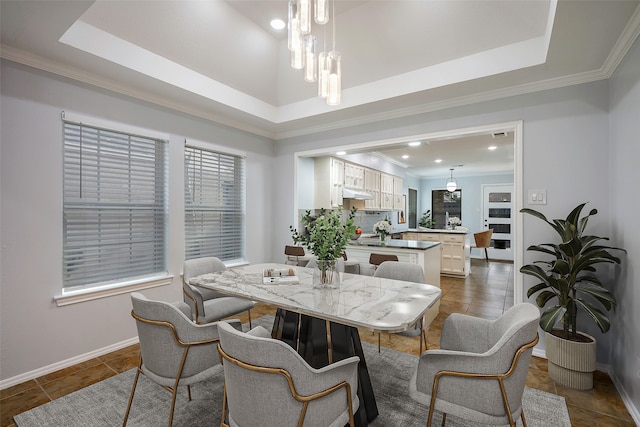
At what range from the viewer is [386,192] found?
727 centimetres

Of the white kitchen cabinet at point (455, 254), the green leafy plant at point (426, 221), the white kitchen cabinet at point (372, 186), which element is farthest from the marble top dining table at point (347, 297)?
the green leafy plant at point (426, 221)

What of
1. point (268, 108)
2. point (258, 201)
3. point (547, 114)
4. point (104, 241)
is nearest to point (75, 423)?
point (104, 241)

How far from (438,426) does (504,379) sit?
0.80 meters

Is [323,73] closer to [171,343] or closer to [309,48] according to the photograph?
[309,48]

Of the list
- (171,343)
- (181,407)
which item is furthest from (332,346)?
(181,407)

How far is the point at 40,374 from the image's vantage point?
8.07ft

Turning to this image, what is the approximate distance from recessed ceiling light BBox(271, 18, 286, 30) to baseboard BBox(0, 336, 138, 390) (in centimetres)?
350

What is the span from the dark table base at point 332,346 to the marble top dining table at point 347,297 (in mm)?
194

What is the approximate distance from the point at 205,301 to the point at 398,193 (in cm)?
624

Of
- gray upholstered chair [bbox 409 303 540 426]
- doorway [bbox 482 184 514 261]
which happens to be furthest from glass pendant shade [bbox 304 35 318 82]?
doorway [bbox 482 184 514 261]

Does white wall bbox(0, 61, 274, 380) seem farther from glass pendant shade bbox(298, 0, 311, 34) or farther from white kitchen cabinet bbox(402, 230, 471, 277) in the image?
white kitchen cabinet bbox(402, 230, 471, 277)

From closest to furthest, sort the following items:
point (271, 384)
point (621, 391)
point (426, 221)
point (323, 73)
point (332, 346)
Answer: point (271, 384)
point (332, 346)
point (323, 73)
point (621, 391)
point (426, 221)

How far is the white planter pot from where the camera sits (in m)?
2.23

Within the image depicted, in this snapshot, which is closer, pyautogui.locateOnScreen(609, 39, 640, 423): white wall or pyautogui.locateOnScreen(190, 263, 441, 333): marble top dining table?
pyautogui.locateOnScreen(190, 263, 441, 333): marble top dining table
